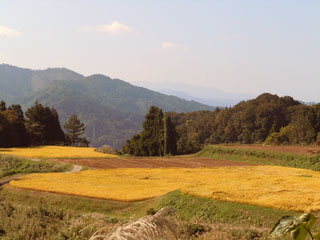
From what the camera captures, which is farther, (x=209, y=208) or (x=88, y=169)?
(x=88, y=169)

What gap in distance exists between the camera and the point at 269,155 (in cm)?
4638

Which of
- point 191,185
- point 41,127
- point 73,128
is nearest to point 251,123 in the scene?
point 73,128

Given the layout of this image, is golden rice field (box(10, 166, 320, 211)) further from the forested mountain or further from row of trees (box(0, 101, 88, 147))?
the forested mountain

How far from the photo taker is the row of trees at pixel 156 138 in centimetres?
6869

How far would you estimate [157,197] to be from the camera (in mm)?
24031

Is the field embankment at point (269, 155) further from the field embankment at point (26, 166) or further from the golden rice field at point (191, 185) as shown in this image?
the field embankment at point (26, 166)

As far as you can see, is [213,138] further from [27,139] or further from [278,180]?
[278,180]

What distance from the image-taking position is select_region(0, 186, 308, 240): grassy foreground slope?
12555 mm

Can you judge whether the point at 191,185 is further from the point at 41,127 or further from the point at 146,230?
the point at 41,127

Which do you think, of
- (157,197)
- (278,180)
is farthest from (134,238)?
(278,180)

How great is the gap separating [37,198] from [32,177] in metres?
8.29

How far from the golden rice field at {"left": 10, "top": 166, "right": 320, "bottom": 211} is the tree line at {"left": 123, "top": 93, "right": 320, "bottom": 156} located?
3305 cm

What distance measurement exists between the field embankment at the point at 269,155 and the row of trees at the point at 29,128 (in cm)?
3393

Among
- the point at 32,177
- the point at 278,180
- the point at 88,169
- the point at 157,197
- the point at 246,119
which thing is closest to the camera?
the point at 157,197
